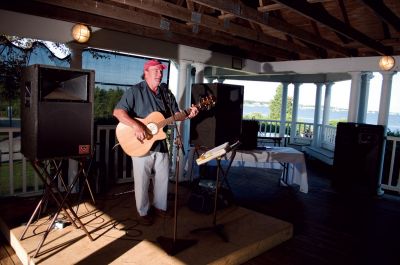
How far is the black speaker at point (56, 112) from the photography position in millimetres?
2383

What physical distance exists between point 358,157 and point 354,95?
47.9 inches

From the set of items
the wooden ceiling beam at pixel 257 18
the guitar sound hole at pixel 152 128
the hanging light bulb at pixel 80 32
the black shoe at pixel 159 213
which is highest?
the wooden ceiling beam at pixel 257 18

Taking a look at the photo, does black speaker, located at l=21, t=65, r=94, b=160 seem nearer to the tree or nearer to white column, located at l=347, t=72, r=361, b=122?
white column, located at l=347, t=72, r=361, b=122

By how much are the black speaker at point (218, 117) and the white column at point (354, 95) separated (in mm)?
3113

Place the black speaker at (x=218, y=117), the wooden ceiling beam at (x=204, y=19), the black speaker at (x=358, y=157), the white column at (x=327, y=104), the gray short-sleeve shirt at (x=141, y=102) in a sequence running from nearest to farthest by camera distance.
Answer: the gray short-sleeve shirt at (x=141, y=102)
the wooden ceiling beam at (x=204, y=19)
the black speaker at (x=218, y=117)
the black speaker at (x=358, y=157)
the white column at (x=327, y=104)

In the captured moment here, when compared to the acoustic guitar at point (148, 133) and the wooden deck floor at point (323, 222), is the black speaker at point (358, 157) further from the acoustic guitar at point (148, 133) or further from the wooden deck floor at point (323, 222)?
the acoustic guitar at point (148, 133)

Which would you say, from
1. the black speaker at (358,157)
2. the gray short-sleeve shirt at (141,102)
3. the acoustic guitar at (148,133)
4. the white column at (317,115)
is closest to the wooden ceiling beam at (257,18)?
the gray short-sleeve shirt at (141,102)

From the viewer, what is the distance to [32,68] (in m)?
2.39

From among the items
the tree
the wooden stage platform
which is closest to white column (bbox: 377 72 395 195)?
the wooden stage platform

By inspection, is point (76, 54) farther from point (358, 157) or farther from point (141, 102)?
point (358, 157)

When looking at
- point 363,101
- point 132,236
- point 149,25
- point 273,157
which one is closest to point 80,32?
point 149,25

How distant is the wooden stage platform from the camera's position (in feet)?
7.81

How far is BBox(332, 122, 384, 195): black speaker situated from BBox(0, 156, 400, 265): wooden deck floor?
21 centimetres

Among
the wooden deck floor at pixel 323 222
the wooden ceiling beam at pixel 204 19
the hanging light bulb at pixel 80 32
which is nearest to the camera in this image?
the wooden deck floor at pixel 323 222
